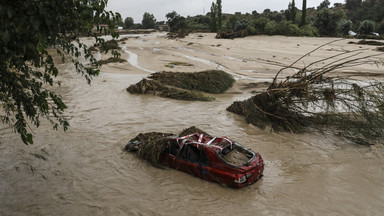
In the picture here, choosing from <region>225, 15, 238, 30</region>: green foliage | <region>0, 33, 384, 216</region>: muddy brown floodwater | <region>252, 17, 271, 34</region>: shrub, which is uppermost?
<region>225, 15, 238, 30</region>: green foliage

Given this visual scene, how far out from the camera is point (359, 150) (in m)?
10.5

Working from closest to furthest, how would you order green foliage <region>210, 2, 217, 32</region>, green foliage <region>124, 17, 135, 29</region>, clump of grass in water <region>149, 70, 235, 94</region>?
clump of grass in water <region>149, 70, 235, 94</region> → green foliage <region>210, 2, 217, 32</region> → green foliage <region>124, 17, 135, 29</region>

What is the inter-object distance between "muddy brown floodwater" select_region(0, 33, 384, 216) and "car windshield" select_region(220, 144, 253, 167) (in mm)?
709

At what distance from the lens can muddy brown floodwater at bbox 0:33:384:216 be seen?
292 inches

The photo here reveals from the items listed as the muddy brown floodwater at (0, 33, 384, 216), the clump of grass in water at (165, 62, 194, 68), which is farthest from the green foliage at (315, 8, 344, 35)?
the muddy brown floodwater at (0, 33, 384, 216)

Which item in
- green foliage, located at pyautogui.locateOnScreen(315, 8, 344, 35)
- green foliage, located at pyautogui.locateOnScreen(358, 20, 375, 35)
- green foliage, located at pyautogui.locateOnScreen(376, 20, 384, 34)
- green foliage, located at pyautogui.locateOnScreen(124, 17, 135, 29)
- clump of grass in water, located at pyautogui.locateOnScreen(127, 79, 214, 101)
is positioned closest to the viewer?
clump of grass in water, located at pyautogui.locateOnScreen(127, 79, 214, 101)

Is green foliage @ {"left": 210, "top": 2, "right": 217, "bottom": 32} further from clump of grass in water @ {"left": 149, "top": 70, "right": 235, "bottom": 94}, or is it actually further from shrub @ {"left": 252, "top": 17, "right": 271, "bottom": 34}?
clump of grass in water @ {"left": 149, "top": 70, "right": 235, "bottom": 94}

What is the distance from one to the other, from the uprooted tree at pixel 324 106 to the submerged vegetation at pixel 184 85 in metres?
6.10

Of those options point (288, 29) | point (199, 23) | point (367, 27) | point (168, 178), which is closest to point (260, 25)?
point (288, 29)

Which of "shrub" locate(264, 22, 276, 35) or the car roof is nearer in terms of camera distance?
the car roof

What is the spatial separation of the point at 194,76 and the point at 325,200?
13.7m

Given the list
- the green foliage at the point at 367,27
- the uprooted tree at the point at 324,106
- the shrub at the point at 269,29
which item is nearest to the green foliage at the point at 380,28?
the green foliage at the point at 367,27

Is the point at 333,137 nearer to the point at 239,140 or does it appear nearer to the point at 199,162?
the point at 239,140

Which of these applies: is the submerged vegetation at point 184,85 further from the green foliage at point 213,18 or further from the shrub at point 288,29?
the green foliage at point 213,18
